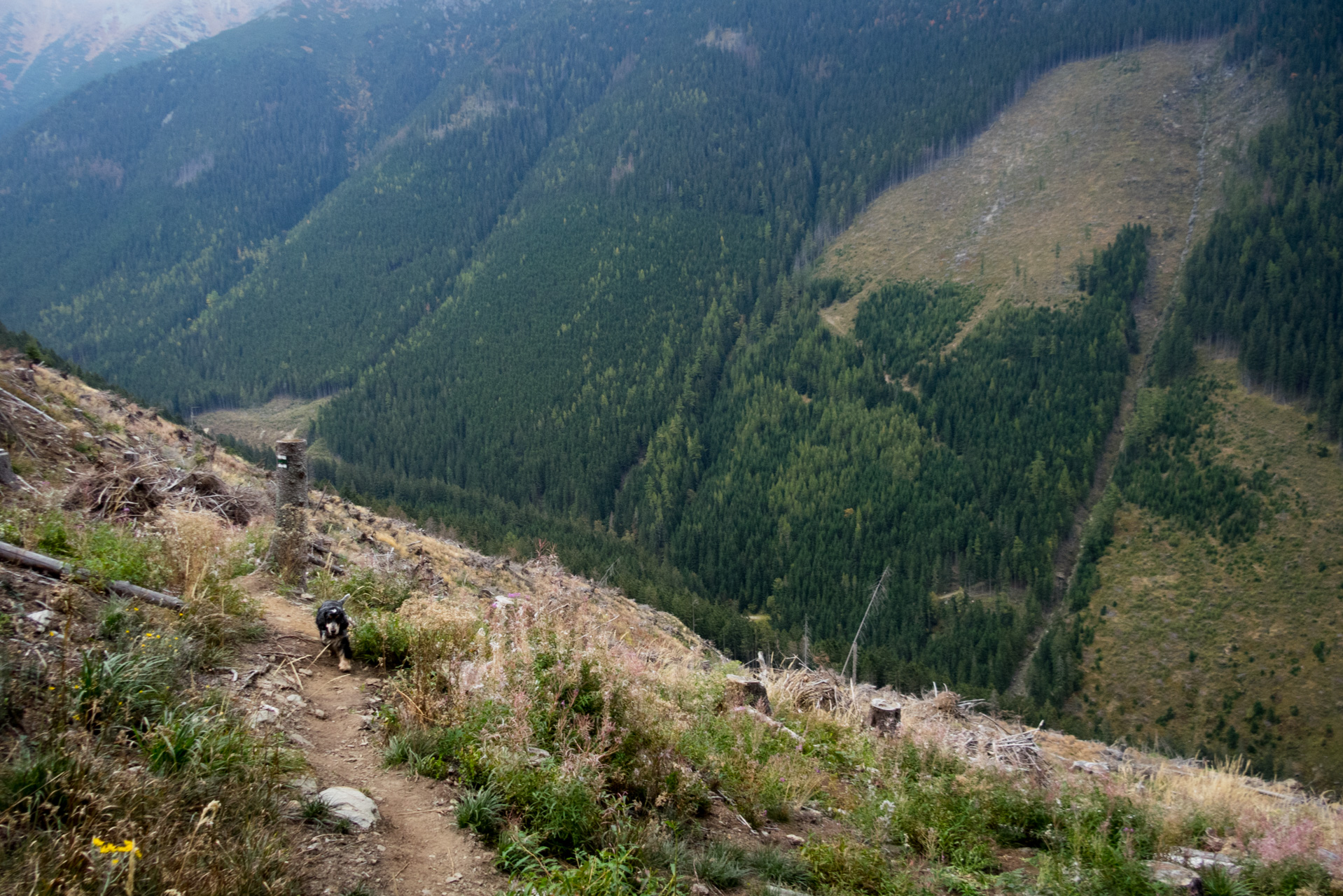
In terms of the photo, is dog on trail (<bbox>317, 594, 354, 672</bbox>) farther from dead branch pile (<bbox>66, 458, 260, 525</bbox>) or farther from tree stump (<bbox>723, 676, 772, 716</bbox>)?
tree stump (<bbox>723, 676, 772, 716</bbox>)

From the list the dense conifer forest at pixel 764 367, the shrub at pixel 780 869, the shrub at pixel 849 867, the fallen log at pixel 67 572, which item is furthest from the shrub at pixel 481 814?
the dense conifer forest at pixel 764 367

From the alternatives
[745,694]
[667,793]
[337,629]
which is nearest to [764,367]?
[745,694]

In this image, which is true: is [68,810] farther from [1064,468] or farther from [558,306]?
[558,306]

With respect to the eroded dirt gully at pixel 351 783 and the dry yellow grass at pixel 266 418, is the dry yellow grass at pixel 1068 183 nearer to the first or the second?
the dry yellow grass at pixel 266 418

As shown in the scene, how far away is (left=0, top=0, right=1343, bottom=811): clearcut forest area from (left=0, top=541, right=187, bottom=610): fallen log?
29.7m

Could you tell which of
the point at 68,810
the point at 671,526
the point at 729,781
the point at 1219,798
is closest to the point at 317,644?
the point at 68,810

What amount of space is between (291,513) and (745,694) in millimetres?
6435

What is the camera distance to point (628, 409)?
142500 mm

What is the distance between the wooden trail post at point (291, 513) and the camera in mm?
8695

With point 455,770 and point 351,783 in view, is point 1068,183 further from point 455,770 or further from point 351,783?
point 351,783

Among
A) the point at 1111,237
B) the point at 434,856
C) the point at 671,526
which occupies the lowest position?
the point at 671,526

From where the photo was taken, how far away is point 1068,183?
142750mm

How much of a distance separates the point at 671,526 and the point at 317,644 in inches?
4443

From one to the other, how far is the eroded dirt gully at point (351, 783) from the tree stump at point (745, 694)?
4.30 m
